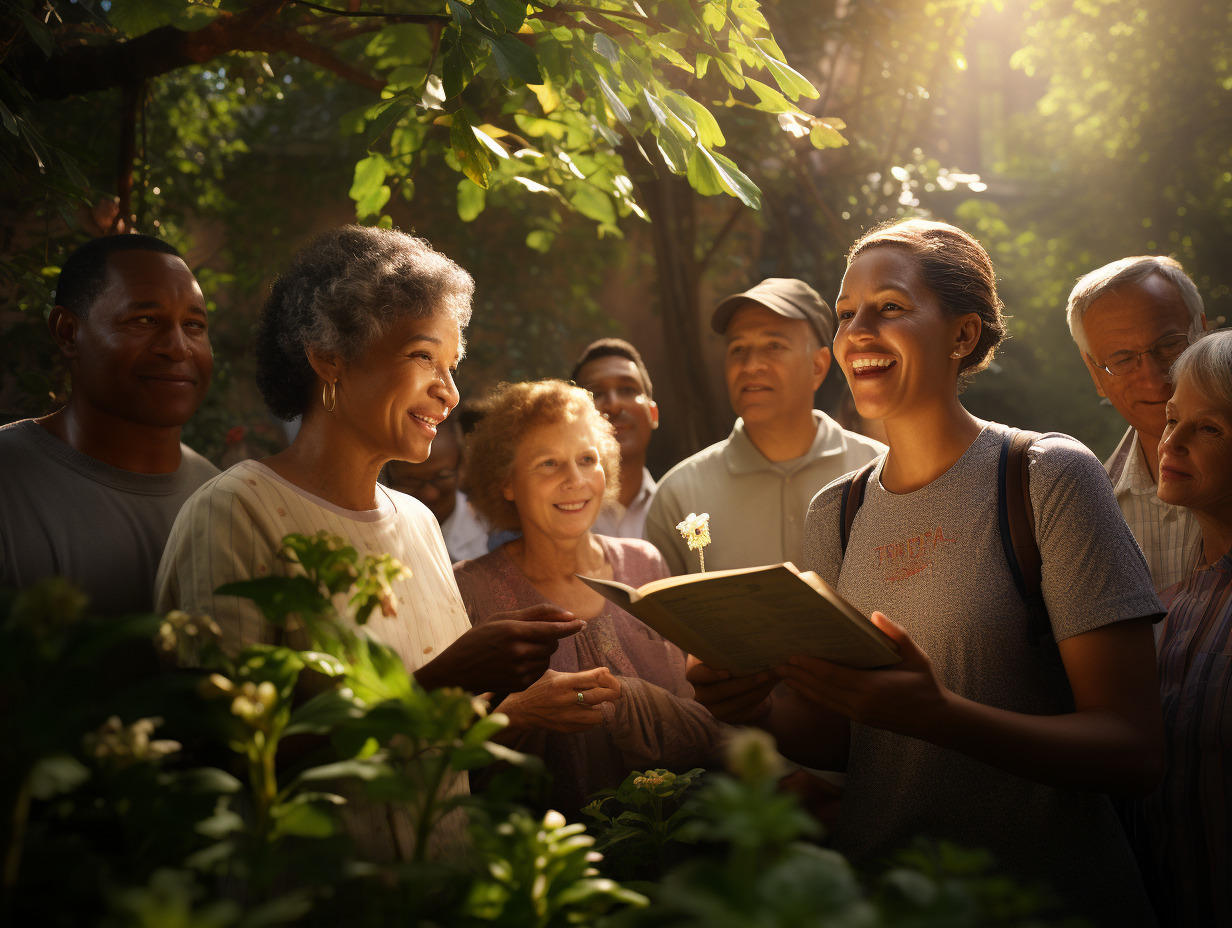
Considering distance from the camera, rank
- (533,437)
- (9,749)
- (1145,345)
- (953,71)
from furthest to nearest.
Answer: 1. (953,71)
2. (533,437)
3. (1145,345)
4. (9,749)

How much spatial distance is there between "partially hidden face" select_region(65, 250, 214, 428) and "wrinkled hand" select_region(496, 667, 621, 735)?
1.31 meters

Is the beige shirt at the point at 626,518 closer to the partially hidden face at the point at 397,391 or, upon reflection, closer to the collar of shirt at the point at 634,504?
the collar of shirt at the point at 634,504

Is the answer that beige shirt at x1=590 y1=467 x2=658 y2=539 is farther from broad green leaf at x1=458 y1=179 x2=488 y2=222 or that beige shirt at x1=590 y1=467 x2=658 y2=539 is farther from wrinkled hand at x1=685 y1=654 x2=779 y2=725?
wrinkled hand at x1=685 y1=654 x2=779 y2=725

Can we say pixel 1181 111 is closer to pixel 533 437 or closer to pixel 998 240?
pixel 998 240

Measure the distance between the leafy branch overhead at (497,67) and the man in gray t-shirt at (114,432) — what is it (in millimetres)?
507

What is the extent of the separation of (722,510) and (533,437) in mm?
895

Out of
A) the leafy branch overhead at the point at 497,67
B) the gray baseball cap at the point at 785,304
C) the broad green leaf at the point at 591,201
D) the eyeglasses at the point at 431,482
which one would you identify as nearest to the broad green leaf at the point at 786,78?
the leafy branch overhead at the point at 497,67

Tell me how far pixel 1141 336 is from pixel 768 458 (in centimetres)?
146

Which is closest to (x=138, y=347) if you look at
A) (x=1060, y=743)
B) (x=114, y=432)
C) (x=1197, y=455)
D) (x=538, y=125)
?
(x=114, y=432)

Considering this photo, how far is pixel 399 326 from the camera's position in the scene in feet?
7.69

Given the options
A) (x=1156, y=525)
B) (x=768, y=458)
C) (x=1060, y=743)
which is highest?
(x=768, y=458)

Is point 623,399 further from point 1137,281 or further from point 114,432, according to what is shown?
point 114,432

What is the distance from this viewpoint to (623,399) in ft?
14.5

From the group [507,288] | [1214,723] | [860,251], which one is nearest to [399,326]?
[860,251]
